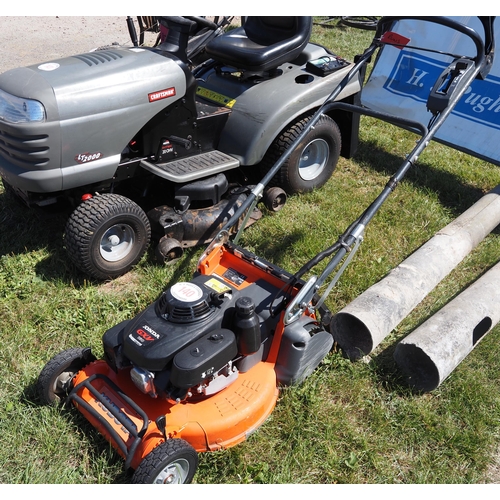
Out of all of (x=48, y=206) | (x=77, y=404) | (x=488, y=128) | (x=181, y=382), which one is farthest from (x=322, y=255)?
(x=488, y=128)

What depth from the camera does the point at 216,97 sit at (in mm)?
4344

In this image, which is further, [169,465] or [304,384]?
Answer: [304,384]

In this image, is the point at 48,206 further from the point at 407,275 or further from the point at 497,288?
the point at 497,288

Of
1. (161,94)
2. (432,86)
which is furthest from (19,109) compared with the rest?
(432,86)

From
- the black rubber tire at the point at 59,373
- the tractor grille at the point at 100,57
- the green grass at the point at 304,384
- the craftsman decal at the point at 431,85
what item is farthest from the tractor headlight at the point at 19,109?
the craftsman decal at the point at 431,85

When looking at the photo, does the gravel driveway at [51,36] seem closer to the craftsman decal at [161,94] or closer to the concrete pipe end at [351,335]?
the craftsman decal at [161,94]

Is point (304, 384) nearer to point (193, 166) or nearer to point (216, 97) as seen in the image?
point (193, 166)

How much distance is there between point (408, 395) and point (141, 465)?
1.49 metres

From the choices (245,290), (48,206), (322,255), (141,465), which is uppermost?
(322,255)

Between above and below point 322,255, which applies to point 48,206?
below

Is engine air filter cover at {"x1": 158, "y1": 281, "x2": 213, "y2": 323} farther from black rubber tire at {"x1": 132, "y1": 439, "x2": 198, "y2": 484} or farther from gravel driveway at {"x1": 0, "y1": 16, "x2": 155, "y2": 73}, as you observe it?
gravel driveway at {"x1": 0, "y1": 16, "x2": 155, "y2": 73}

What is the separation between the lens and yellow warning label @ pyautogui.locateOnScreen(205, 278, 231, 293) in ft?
8.96

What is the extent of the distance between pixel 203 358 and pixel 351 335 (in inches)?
45.9

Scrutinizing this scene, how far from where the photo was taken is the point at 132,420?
2.43 meters
